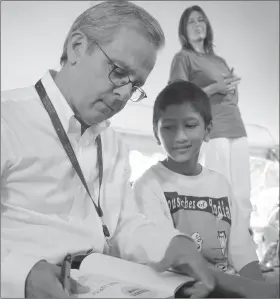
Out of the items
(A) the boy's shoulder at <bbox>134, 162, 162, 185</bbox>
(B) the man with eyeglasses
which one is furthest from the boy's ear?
(B) the man with eyeglasses

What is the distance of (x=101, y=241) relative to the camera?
1.54 feet

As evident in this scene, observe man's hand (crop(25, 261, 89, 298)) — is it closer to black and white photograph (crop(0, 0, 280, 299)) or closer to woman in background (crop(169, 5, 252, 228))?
black and white photograph (crop(0, 0, 280, 299))

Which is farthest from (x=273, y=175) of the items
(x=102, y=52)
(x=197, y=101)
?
(x=102, y=52)

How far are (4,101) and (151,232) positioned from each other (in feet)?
0.81

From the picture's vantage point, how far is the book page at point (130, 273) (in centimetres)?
38

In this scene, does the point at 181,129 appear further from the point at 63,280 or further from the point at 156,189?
the point at 63,280

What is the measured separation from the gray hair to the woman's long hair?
33cm

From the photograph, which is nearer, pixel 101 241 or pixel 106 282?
pixel 106 282

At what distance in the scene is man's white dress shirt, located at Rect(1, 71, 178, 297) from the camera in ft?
1.26

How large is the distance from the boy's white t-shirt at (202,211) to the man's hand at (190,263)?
4.8 inches

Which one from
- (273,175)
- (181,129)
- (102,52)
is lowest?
(273,175)

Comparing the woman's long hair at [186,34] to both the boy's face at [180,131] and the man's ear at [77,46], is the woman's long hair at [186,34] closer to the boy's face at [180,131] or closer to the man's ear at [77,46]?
the boy's face at [180,131]

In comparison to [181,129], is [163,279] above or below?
below

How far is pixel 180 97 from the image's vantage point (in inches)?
26.5
